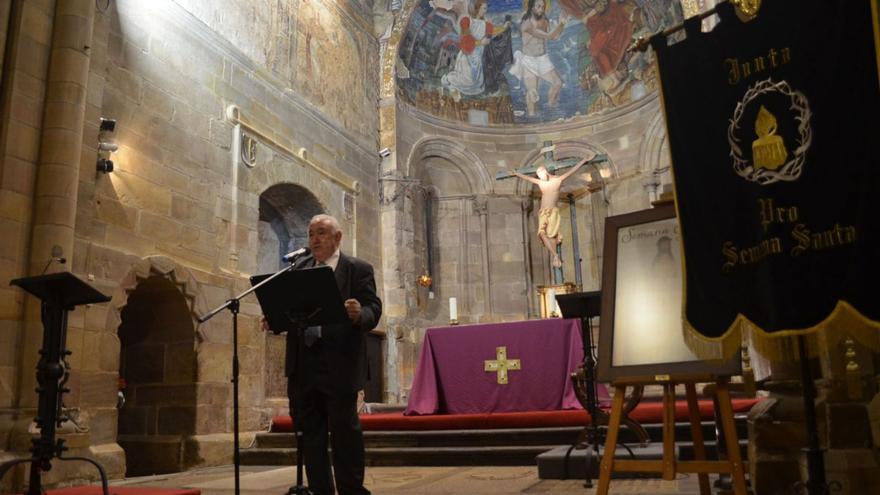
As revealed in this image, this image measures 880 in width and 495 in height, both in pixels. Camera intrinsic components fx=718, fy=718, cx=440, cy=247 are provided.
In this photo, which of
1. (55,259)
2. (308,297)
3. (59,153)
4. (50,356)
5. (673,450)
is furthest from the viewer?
(59,153)

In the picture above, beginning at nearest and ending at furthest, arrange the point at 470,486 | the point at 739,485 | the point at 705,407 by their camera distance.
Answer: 1. the point at 739,485
2. the point at 470,486
3. the point at 705,407

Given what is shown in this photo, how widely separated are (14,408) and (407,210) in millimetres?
8264

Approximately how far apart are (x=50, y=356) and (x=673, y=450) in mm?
3006

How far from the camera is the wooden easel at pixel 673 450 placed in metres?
3.06

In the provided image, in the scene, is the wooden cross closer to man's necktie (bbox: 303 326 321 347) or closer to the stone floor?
the stone floor

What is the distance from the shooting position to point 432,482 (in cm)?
526

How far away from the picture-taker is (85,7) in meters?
6.34

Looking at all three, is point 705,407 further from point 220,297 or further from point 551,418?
point 220,297

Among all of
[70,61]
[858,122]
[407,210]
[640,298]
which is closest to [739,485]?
[640,298]

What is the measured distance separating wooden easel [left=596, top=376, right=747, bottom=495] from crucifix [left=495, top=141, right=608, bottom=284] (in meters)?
8.84

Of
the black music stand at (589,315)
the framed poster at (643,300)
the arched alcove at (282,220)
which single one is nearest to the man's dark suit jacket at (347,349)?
the framed poster at (643,300)

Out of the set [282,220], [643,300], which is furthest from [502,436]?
[282,220]

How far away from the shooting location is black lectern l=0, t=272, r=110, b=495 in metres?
3.46

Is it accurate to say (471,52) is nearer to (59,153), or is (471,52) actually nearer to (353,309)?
(59,153)
